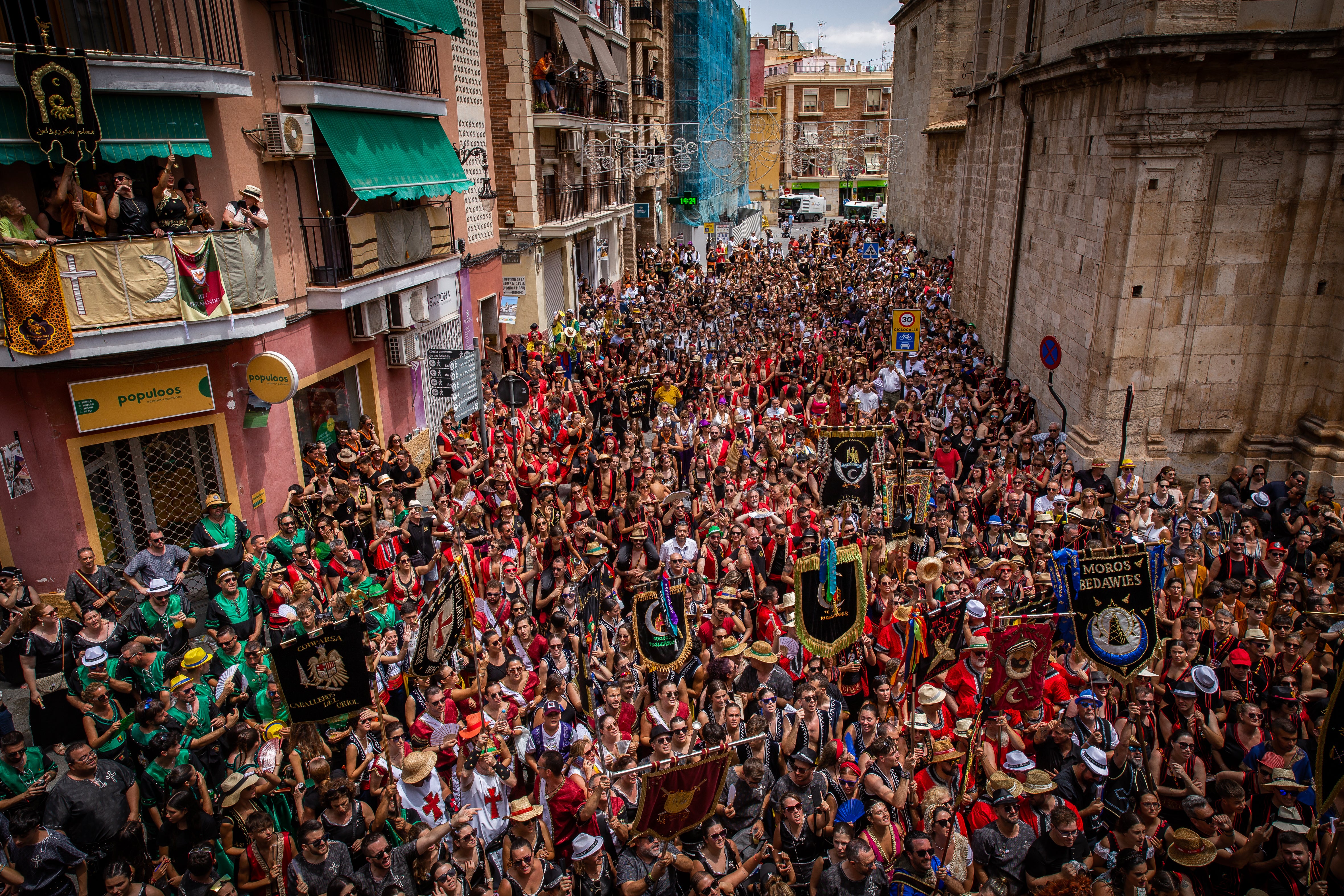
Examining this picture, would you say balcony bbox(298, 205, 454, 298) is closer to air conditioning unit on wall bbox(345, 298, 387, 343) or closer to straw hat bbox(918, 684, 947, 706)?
air conditioning unit on wall bbox(345, 298, 387, 343)

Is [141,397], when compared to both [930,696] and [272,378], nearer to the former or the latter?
[272,378]

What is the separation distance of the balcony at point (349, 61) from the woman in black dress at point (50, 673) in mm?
7449

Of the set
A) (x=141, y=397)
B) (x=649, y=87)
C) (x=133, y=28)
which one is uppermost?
(x=649, y=87)

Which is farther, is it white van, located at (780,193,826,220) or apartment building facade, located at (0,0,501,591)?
white van, located at (780,193,826,220)

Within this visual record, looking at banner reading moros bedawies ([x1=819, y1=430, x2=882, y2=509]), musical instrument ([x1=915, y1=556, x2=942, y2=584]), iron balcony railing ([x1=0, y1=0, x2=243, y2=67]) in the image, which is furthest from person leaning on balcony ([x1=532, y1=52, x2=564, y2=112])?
musical instrument ([x1=915, y1=556, x2=942, y2=584])

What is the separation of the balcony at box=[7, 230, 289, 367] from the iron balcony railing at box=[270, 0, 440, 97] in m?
3.25

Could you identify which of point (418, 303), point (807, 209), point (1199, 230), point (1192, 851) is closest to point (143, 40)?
point (418, 303)

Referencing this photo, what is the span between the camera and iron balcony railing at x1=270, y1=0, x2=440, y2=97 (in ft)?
38.3

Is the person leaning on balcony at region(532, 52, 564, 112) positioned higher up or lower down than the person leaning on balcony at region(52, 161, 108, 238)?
higher up

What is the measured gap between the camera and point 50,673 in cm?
734

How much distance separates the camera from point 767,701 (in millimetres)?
6129

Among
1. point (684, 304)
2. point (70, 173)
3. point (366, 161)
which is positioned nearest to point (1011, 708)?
point (70, 173)

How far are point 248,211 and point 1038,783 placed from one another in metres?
10.3

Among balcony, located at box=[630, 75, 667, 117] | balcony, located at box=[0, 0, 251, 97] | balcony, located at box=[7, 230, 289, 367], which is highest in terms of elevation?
balcony, located at box=[630, 75, 667, 117]
